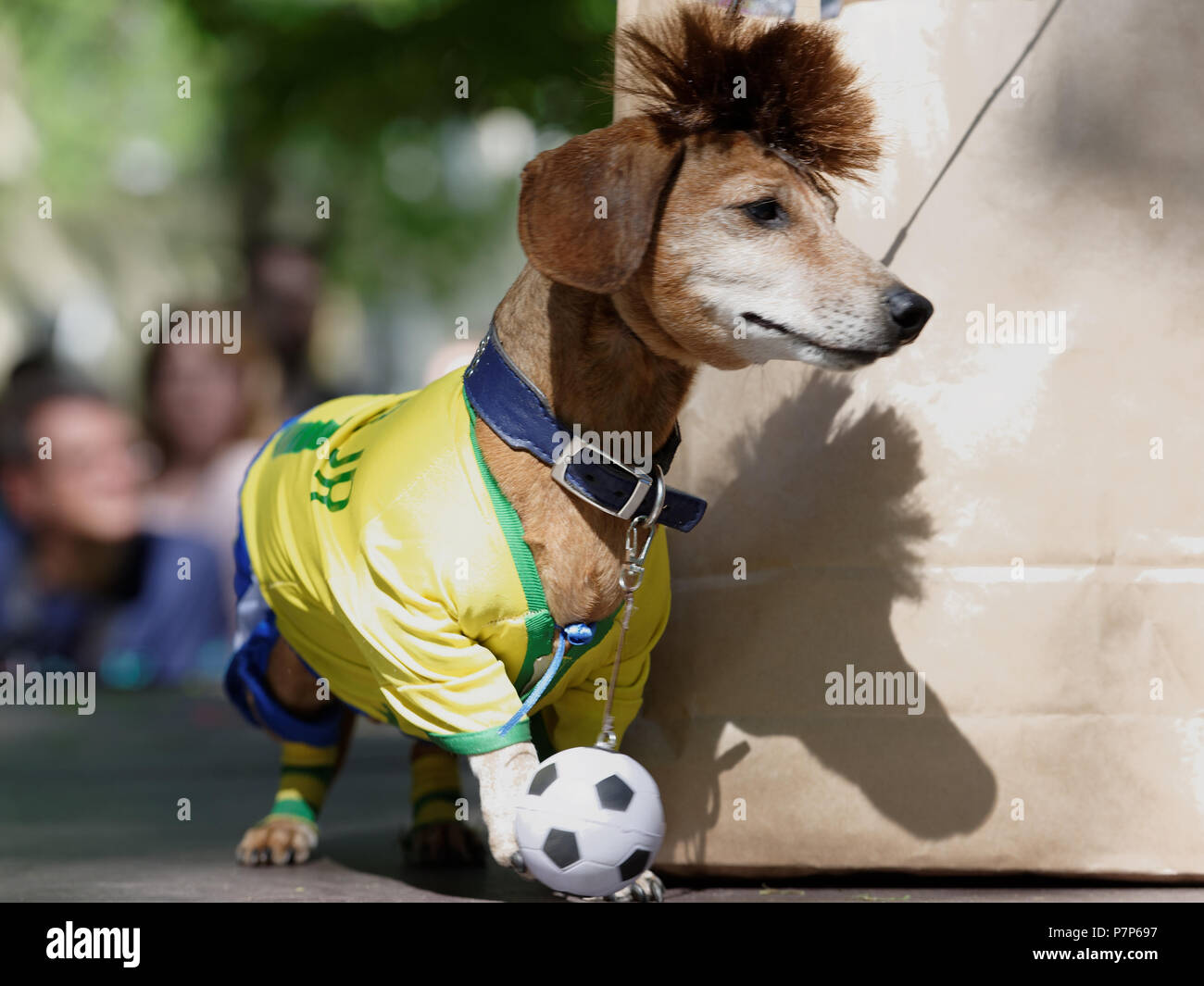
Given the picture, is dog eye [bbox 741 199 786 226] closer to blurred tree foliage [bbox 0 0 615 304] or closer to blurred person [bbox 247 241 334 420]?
blurred tree foliage [bbox 0 0 615 304]

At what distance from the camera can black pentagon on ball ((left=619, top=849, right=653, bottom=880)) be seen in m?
2.34

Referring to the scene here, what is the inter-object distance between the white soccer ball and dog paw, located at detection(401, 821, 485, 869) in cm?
108

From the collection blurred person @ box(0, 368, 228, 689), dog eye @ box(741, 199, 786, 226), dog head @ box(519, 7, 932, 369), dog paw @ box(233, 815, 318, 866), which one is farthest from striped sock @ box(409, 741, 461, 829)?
blurred person @ box(0, 368, 228, 689)

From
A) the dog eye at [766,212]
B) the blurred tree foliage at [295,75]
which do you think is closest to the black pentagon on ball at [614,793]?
the dog eye at [766,212]

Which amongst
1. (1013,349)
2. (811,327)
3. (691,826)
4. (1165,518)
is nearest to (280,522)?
(691,826)

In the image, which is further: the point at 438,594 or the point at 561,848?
the point at 438,594

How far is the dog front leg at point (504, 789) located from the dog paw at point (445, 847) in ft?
3.16

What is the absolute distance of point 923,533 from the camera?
9.32 feet

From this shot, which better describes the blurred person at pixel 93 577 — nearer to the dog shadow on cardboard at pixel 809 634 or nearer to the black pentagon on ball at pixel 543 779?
the dog shadow on cardboard at pixel 809 634

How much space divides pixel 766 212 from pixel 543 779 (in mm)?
1110

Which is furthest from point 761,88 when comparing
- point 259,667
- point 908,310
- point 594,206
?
point 259,667

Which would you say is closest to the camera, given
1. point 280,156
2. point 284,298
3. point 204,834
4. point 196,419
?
point 204,834

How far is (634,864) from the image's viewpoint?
2357 mm

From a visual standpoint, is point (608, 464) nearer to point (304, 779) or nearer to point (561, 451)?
point (561, 451)
